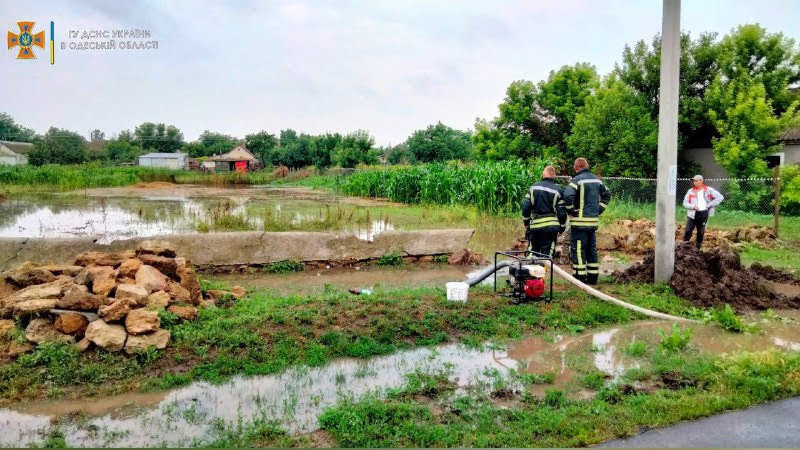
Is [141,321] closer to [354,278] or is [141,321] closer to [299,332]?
[299,332]

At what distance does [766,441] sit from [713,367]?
1.50m

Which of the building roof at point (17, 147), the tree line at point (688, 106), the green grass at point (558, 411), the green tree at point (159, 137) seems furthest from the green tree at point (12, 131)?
the green grass at point (558, 411)

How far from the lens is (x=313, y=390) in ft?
17.4

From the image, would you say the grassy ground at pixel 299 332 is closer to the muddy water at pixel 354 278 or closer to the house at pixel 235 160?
the muddy water at pixel 354 278

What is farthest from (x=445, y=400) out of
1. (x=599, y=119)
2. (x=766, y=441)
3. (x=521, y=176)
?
(x=599, y=119)

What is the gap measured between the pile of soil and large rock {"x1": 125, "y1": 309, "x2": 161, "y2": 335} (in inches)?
283

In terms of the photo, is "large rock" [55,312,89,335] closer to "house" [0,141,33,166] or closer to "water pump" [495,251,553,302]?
"water pump" [495,251,553,302]

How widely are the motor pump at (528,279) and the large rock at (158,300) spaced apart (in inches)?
181

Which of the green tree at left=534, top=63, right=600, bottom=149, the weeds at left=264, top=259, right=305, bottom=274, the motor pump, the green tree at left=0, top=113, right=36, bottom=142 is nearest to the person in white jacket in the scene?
the motor pump

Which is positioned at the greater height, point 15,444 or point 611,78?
point 611,78

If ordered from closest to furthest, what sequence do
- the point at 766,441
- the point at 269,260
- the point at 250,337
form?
the point at 766,441 → the point at 250,337 → the point at 269,260

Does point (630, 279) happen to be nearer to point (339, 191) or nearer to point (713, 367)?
point (713, 367)

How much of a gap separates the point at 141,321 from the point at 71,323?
0.74m

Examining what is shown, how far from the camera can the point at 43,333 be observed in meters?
6.13
